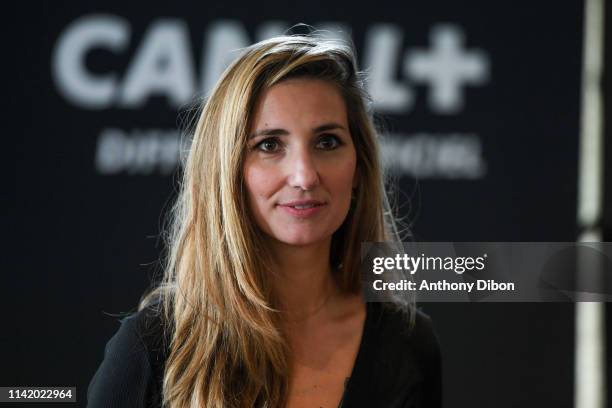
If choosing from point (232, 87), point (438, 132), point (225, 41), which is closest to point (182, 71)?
point (225, 41)

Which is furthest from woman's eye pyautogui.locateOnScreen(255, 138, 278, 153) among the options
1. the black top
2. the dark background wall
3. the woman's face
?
the dark background wall

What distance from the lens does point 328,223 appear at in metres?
1.36

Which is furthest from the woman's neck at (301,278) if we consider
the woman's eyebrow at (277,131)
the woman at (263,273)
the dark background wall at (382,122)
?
the dark background wall at (382,122)

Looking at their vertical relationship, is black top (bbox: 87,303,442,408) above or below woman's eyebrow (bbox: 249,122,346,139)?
below

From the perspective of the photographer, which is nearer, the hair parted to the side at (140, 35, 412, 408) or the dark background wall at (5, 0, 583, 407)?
the hair parted to the side at (140, 35, 412, 408)

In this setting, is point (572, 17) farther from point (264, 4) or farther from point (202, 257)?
point (202, 257)

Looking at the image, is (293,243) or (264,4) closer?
(293,243)

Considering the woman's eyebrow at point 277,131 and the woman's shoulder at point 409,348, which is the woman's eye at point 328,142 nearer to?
the woman's eyebrow at point 277,131

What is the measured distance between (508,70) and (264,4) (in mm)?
743

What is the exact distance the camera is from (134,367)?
125 cm

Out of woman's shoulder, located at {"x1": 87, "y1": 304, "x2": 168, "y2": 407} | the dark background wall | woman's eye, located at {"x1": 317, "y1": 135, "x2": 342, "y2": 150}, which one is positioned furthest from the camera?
the dark background wall

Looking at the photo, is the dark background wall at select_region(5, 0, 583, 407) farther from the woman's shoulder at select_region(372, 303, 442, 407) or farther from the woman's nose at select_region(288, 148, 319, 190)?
the woman's nose at select_region(288, 148, 319, 190)

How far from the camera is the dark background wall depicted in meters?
2.10

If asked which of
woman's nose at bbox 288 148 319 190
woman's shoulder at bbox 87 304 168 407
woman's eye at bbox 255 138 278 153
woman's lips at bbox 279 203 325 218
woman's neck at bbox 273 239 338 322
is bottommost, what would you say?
woman's shoulder at bbox 87 304 168 407
